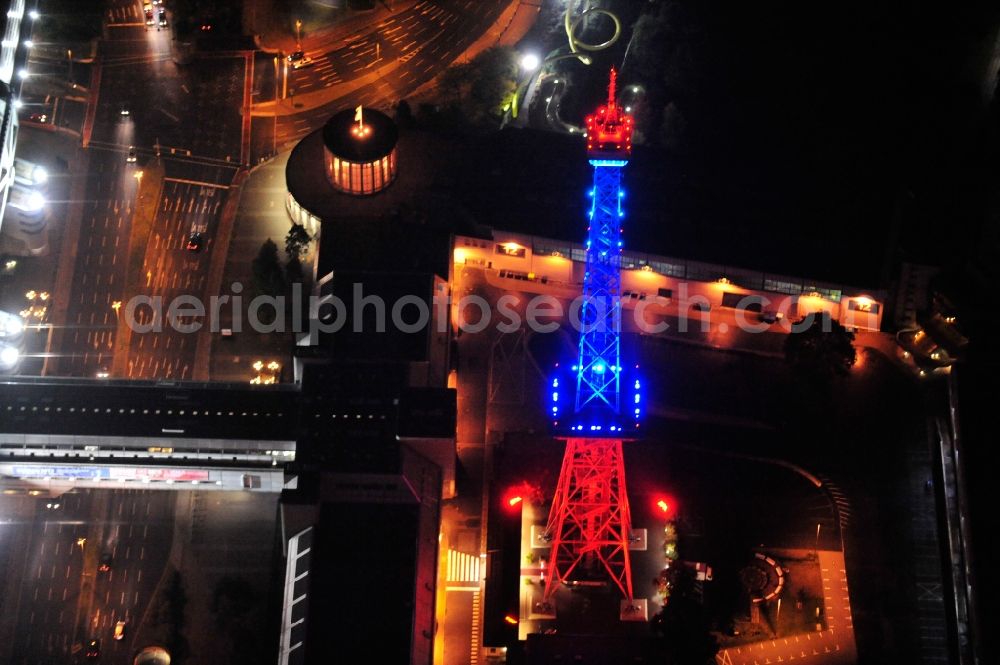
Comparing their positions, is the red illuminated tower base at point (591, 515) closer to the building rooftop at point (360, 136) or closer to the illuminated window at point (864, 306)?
the illuminated window at point (864, 306)

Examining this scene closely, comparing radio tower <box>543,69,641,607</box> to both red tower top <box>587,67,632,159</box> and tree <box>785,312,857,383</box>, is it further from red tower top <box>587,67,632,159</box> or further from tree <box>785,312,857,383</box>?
tree <box>785,312,857,383</box>

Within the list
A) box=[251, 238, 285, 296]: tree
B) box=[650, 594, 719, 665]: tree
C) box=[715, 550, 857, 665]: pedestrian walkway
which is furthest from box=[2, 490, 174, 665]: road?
box=[715, 550, 857, 665]: pedestrian walkway

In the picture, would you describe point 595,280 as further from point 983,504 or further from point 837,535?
point 983,504

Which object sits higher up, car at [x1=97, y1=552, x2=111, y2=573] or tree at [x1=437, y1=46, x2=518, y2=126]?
tree at [x1=437, y1=46, x2=518, y2=126]

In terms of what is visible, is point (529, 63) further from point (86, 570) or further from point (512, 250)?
point (86, 570)

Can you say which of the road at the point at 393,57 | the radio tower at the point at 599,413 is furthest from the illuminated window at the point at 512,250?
the road at the point at 393,57

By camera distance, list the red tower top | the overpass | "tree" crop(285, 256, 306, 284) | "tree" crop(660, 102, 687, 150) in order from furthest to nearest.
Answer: "tree" crop(660, 102, 687, 150)
"tree" crop(285, 256, 306, 284)
the red tower top
the overpass
